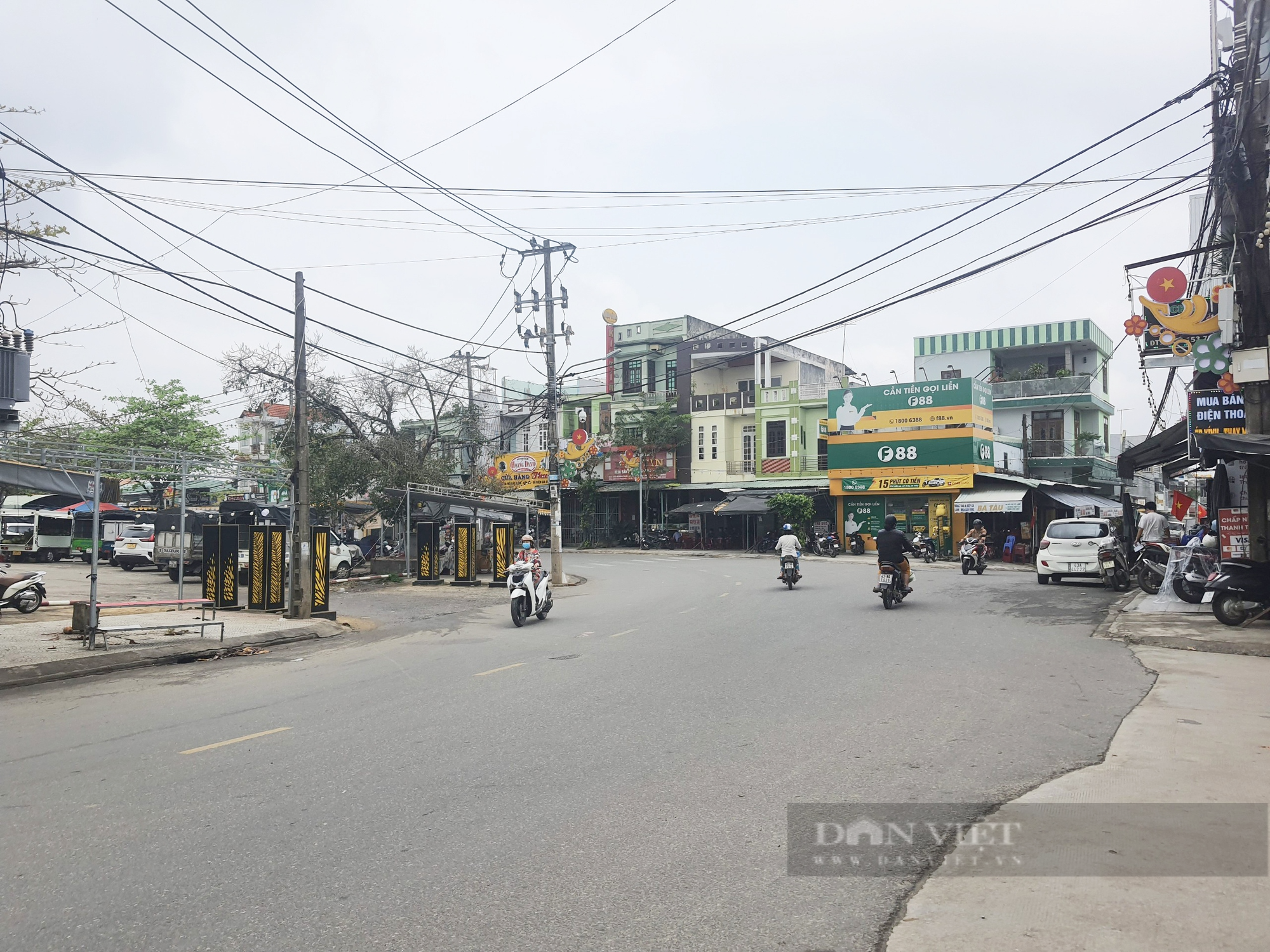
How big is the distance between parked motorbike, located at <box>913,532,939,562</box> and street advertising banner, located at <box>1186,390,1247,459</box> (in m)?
19.9

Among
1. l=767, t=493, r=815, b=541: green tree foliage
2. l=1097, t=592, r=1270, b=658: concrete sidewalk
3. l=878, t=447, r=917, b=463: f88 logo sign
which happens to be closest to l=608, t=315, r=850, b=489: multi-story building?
l=767, t=493, r=815, b=541: green tree foliage

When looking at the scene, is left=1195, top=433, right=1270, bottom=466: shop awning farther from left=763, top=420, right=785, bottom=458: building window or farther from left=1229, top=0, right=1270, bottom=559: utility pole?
left=763, top=420, right=785, bottom=458: building window

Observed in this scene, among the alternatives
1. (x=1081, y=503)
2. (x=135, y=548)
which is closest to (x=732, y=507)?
(x=1081, y=503)

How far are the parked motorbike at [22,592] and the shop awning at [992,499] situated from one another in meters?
31.5

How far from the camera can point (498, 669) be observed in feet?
36.4

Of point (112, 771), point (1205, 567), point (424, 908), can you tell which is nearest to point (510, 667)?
point (112, 771)

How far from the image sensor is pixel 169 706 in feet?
30.2

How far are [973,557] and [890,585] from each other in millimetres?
11936

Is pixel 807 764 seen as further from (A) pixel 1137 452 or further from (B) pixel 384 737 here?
(A) pixel 1137 452

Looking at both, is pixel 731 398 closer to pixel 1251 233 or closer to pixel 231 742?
pixel 1251 233

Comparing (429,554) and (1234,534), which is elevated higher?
(1234,534)

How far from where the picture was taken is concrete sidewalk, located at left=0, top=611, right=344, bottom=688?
37.6ft

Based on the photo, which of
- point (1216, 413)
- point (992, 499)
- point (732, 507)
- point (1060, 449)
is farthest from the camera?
point (1060, 449)

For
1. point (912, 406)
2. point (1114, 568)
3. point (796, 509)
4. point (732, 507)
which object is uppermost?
point (912, 406)
